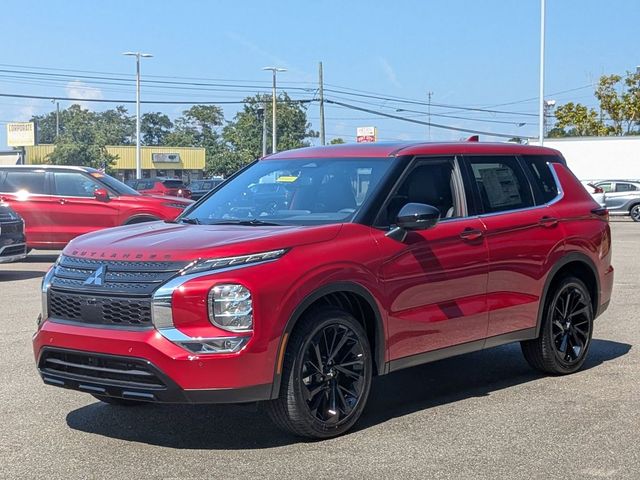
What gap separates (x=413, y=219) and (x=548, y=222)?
1.80 m

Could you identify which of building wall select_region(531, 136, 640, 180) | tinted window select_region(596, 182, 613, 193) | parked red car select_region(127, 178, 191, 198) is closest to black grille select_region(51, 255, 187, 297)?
parked red car select_region(127, 178, 191, 198)

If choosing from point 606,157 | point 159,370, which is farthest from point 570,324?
point 606,157

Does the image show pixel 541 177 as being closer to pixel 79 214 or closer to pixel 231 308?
pixel 231 308

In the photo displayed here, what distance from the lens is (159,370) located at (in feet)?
16.7

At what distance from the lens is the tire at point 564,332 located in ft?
24.2

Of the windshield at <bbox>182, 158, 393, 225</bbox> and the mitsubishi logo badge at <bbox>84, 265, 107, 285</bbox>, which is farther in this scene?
the windshield at <bbox>182, 158, 393, 225</bbox>

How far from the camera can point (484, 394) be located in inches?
273

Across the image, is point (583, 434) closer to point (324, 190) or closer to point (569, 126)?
point (324, 190)

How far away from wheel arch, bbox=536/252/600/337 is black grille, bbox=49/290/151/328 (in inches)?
132

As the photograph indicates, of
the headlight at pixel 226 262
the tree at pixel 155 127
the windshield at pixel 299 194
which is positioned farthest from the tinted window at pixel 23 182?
the tree at pixel 155 127

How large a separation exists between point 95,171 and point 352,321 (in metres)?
12.8

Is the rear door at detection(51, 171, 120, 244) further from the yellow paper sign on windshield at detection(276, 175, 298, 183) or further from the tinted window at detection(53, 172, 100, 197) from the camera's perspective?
the yellow paper sign on windshield at detection(276, 175, 298, 183)

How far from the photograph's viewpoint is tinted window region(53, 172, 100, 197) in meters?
17.4

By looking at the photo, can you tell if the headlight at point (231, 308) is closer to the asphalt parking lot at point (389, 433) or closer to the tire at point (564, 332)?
the asphalt parking lot at point (389, 433)
